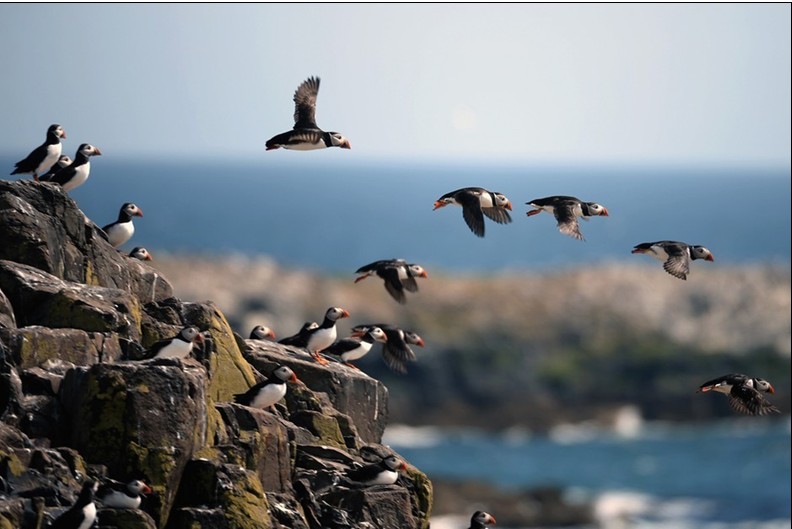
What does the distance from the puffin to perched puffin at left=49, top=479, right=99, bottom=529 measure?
285 inches

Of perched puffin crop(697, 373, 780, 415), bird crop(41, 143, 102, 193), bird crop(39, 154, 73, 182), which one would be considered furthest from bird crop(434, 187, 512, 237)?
bird crop(39, 154, 73, 182)

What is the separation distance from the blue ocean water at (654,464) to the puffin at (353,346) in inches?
1148

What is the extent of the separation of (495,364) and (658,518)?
1897 centimetres

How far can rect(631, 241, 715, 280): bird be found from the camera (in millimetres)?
20766

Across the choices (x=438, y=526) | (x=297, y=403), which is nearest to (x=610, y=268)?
(x=438, y=526)

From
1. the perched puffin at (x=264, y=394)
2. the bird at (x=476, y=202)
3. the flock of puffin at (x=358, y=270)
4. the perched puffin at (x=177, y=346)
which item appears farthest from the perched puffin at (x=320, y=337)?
the perched puffin at (x=177, y=346)

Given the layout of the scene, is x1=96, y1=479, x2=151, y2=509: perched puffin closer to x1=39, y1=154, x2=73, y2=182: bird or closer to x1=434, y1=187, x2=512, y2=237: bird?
x1=39, y1=154, x2=73, y2=182: bird

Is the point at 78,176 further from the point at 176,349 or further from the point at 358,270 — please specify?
the point at 176,349

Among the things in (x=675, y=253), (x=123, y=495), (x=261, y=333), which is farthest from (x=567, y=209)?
(x=123, y=495)

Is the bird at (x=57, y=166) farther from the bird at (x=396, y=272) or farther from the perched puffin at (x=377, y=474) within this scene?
the perched puffin at (x=377, y=474)

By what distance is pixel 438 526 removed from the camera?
4150cm

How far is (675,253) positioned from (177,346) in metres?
8.89

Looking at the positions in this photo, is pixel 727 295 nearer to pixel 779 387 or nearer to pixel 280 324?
pixel 779 387

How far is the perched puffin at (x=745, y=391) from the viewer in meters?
19.2
